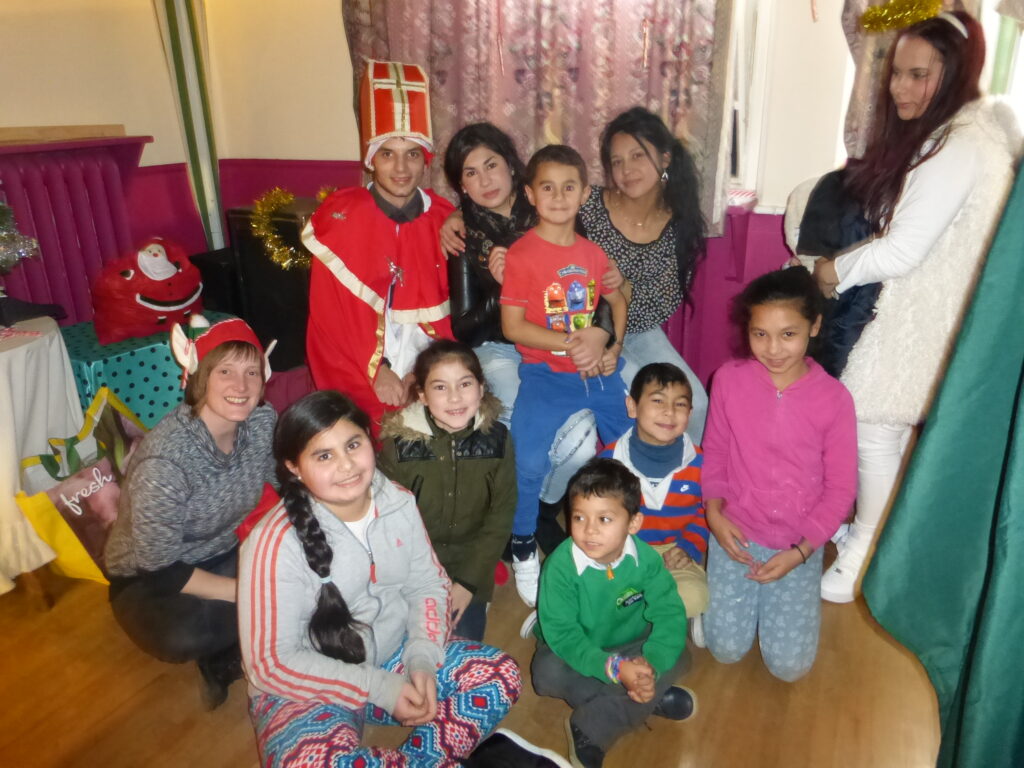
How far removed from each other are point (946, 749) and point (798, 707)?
3.19ft

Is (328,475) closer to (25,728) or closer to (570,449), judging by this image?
(570,449)

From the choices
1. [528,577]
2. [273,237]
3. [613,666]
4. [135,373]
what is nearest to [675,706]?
[613,666]

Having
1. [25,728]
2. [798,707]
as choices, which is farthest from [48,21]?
[798,707]

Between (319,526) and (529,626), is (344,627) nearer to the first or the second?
(319,526)

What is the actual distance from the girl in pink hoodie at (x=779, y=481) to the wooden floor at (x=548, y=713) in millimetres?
113

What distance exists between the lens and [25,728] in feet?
5.59

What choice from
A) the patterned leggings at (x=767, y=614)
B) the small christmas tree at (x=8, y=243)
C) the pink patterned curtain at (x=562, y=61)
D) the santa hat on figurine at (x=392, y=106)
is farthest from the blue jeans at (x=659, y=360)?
the small christmas tree at (x=8, y=243)

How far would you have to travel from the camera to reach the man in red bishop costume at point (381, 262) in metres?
2.20

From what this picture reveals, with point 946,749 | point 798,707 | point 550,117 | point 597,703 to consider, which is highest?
point 550,117

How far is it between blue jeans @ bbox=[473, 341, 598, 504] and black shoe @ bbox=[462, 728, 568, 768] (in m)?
0.81

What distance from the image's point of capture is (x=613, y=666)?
153 cm

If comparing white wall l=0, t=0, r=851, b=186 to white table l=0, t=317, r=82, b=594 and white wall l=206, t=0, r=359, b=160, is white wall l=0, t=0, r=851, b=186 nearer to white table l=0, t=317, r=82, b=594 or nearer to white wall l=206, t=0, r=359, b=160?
white wall l=206, t=0, r=359, b=160

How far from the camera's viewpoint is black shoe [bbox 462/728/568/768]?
149 centimetres

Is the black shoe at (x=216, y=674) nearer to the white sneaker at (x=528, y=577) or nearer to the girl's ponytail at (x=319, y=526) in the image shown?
the girl's ponytail at (x=319, y=526)
